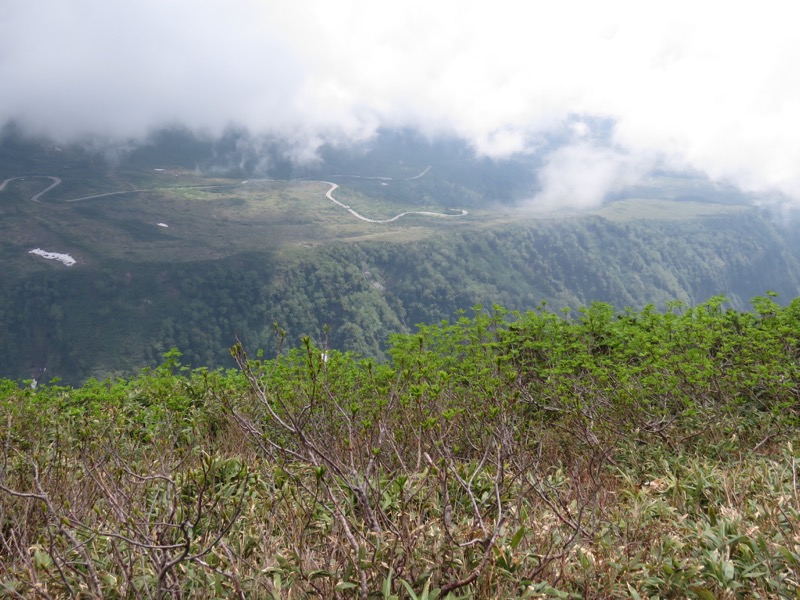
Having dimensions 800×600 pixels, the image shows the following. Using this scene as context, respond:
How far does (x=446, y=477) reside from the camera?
422 cm

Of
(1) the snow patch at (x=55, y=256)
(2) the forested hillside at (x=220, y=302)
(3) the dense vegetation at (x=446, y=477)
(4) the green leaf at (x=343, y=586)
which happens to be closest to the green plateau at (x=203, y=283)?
(2) the forested hillside at (x=220, y=302)

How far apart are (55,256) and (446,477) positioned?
174 metres

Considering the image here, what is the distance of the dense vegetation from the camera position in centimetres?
409

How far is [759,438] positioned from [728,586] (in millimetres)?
5793

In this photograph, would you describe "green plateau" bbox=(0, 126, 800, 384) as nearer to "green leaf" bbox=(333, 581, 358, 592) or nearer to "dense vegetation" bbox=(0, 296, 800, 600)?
"dense vegetation" bbox=(0, 296, 800, 600)

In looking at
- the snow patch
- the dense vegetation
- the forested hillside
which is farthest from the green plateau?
the dense vegetation

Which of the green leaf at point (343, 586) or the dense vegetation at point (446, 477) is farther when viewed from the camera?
the dense vegetation at point (446, 477)

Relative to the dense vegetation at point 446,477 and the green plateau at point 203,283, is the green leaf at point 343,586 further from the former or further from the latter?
the green plateau at point 203,283

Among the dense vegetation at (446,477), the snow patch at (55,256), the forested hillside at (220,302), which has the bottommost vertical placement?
the forested hillside at (220,302)

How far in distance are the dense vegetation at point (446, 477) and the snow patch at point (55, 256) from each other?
154 metres

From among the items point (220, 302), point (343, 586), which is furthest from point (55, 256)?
point (343, 586)

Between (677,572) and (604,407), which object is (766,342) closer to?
(604,407)

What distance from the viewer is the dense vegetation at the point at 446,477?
13.4ft

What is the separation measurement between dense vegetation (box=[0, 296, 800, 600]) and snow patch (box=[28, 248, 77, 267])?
506 feet
